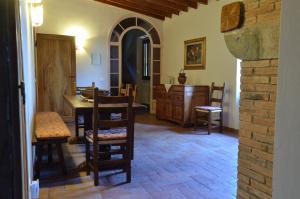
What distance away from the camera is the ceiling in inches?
254

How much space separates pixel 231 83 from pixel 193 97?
861 mm

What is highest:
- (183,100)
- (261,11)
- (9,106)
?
(261,11)

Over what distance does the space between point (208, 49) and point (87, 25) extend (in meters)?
3.23

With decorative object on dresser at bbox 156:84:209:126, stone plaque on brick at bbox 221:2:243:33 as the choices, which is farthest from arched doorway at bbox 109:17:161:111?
stone plaque on brick at bbox 221:2:243:33

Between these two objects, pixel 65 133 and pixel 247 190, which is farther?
pixel 65 133

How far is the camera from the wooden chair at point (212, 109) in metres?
5.30

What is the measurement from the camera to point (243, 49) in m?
1.88

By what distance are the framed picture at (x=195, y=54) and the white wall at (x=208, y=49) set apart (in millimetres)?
103

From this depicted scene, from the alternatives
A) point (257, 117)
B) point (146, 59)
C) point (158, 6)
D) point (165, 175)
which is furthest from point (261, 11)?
point (146, 59)

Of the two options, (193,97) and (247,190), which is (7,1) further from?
(193,97)

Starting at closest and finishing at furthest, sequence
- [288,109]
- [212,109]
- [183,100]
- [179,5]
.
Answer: [288,109] < [212,109] < [183,100] < [179,5]

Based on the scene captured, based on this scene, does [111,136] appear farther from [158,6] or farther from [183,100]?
[158,6]

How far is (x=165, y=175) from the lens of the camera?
3.05 m

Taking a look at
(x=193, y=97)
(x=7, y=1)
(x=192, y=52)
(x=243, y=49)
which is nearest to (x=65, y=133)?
(x=7, y=1)
